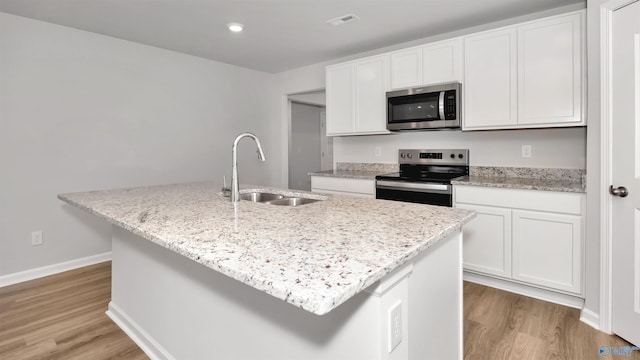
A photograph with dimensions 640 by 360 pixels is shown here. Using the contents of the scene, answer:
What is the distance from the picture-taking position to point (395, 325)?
94cm

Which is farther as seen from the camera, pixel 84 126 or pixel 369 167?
pixel 369 167

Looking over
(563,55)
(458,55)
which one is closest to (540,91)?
(563,55)

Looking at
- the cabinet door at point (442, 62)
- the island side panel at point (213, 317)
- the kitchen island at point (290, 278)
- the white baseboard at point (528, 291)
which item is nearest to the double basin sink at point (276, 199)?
the kitchen island at point (290, 278)

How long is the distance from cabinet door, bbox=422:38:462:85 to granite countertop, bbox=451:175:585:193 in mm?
920

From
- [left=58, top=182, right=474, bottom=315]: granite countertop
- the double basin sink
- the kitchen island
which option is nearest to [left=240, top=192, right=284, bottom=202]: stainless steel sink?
the double basin sink

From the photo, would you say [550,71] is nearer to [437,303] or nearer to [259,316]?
[437,303]

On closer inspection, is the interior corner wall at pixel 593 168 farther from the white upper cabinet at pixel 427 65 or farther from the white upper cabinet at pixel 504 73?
the white upper cabinet at pixel 427 65

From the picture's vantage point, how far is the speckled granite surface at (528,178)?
245 cm

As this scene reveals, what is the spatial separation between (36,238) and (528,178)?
4395mm

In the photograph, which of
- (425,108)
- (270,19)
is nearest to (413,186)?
(425,108)

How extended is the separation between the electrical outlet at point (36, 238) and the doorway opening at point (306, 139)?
3.05 m

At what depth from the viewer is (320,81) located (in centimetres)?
445

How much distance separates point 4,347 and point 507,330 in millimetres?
3000

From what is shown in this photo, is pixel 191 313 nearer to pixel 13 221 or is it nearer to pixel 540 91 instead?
pixel 13 221
